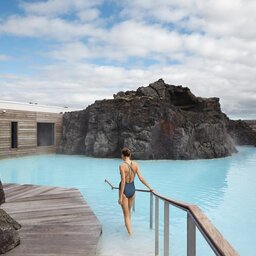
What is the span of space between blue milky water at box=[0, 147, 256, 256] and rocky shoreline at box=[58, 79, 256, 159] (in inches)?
165

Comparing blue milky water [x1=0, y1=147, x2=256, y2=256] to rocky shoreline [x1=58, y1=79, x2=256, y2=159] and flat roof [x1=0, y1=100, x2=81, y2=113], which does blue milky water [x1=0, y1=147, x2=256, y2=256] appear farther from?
rocky shoreline [x1=58, y1=79, x2=256, y2=159]

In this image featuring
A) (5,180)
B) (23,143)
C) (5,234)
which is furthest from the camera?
(23,143)

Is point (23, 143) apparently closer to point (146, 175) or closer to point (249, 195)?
point (146, 175)

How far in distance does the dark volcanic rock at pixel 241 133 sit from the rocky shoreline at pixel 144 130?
16.0 metres

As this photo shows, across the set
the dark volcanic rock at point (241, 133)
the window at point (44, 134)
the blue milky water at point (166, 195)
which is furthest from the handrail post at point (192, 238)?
the dark volcanic rock at point (241, 133)

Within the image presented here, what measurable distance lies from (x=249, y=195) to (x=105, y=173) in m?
6.54

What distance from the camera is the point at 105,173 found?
1505 centimetres

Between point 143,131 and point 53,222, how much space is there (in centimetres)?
1628

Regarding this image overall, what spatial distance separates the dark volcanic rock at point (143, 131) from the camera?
856 inches

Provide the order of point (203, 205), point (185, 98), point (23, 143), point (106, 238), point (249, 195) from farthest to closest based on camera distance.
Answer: point (185, 98)
point (23, 143)
point (249, 195)
point (203, 205)
point (106, 238)

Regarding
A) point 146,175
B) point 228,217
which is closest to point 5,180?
point 146,175

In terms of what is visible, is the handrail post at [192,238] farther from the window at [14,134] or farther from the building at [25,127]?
the window at [14,134]

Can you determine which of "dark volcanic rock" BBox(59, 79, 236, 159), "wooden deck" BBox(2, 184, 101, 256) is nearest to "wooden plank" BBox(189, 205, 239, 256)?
"wooden deck" BBox(2, 184, 101, 256)

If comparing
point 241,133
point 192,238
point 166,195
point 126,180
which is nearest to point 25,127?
point 166,195
